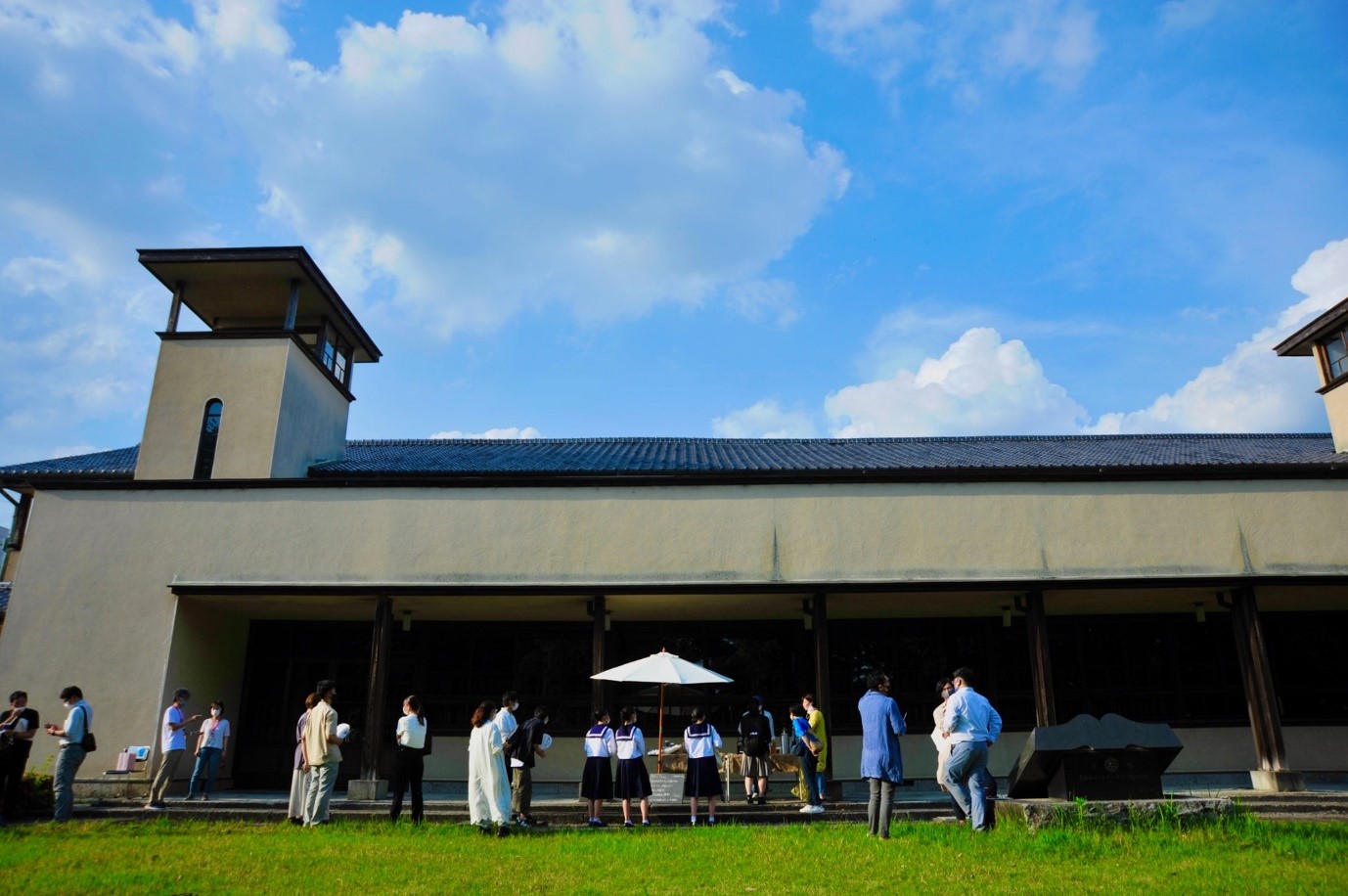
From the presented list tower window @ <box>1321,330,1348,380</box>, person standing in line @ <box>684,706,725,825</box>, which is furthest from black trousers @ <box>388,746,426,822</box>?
tower window @ <box>1321,330,1348,380</box>

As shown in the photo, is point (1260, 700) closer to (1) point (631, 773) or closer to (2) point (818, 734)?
(2) point (818, 734)

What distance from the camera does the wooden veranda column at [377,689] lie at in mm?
12828

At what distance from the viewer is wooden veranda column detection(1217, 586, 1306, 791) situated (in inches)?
489

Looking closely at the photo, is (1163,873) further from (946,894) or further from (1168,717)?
(1168,717)

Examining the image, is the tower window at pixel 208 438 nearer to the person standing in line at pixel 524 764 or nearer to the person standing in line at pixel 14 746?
the person standing in line at pixel 14 746

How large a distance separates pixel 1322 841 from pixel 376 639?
37.1 feet

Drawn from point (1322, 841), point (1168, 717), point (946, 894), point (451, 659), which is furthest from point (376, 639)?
point (1168, 717)

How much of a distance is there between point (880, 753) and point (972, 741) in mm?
826

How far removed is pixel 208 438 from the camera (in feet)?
51.4

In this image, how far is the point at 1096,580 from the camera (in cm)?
1334

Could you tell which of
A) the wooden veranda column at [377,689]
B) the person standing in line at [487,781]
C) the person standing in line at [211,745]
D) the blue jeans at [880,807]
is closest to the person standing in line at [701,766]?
the person standing in line at [487,781]

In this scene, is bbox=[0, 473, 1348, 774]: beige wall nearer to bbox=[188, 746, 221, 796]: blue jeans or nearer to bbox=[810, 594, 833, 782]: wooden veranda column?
bbox=[810, 594, 833, 782]: wooden veranda column

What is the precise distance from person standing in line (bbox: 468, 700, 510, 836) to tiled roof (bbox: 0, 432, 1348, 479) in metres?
4.86

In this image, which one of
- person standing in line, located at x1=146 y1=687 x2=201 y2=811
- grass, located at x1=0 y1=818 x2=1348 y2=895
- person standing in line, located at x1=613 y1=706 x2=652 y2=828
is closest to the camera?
grass, located at x1=0 y1=818 x2=1348 y2=895
